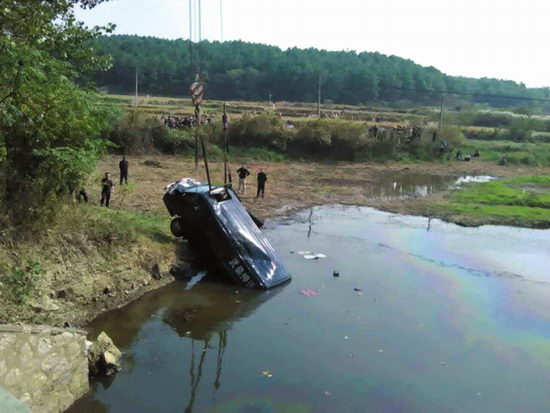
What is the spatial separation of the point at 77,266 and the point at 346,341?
550cm

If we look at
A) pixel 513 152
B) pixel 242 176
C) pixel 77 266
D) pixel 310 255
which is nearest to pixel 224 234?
pixel 77 266

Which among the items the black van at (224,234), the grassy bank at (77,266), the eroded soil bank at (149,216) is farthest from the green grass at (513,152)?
the grassy bank at (77,266)

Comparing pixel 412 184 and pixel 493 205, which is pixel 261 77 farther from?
pixel 493 205

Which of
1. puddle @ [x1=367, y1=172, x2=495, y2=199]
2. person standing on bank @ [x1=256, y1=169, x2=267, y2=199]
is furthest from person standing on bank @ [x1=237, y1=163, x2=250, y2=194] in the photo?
puddle @ [x1=367, y1=172, x2=495, y2=199]

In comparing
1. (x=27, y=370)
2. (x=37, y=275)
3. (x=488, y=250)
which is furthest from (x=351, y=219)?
(x=27, y=370)

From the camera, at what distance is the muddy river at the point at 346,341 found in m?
8.45

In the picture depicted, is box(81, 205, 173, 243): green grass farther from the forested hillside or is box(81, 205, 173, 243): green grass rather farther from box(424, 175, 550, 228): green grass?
the forested hillside

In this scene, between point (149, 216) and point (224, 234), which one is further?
point (149, 216)

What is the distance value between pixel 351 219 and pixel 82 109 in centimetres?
1366

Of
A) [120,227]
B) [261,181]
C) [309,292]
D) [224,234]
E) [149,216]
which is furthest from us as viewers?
[261,181]

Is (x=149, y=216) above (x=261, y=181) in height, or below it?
below

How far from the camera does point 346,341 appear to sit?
34.3 feet

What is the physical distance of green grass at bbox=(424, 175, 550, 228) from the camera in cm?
2291

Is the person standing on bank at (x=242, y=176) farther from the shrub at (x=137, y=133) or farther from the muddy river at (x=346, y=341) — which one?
the shrub at (x=137, y=133)
